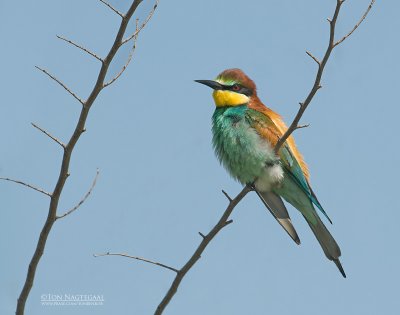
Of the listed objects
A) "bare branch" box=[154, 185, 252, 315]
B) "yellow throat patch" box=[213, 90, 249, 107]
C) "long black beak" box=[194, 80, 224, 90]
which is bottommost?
"bare branch" box=[154, 185, 252, 315]

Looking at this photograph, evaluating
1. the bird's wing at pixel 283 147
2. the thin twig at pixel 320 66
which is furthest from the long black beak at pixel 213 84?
the thin twig at pixel 320 66

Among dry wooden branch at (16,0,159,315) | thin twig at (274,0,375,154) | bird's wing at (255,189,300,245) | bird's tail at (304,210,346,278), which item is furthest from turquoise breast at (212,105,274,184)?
dry wooden branch at (16,0,159,315)

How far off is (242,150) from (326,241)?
2.30ft

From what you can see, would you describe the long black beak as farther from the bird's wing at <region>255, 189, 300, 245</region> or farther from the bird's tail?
the bird's tail

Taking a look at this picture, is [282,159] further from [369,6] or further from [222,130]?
[369,6]

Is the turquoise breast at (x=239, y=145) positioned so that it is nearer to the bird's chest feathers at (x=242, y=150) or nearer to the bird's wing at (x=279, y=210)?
the bird's chest feathers at (x=242, y=150)

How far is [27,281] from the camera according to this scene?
2.09 metres

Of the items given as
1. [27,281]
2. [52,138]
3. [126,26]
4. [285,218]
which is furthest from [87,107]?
[285,218]

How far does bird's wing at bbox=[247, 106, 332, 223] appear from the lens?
366 centimetres

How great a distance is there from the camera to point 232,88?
402cm

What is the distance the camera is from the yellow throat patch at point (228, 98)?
3945mm

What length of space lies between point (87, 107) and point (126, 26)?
30cm

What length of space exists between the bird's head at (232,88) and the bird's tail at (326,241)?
0.86 m

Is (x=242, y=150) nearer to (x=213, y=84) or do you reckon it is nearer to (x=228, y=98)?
(x=228, y=98)
